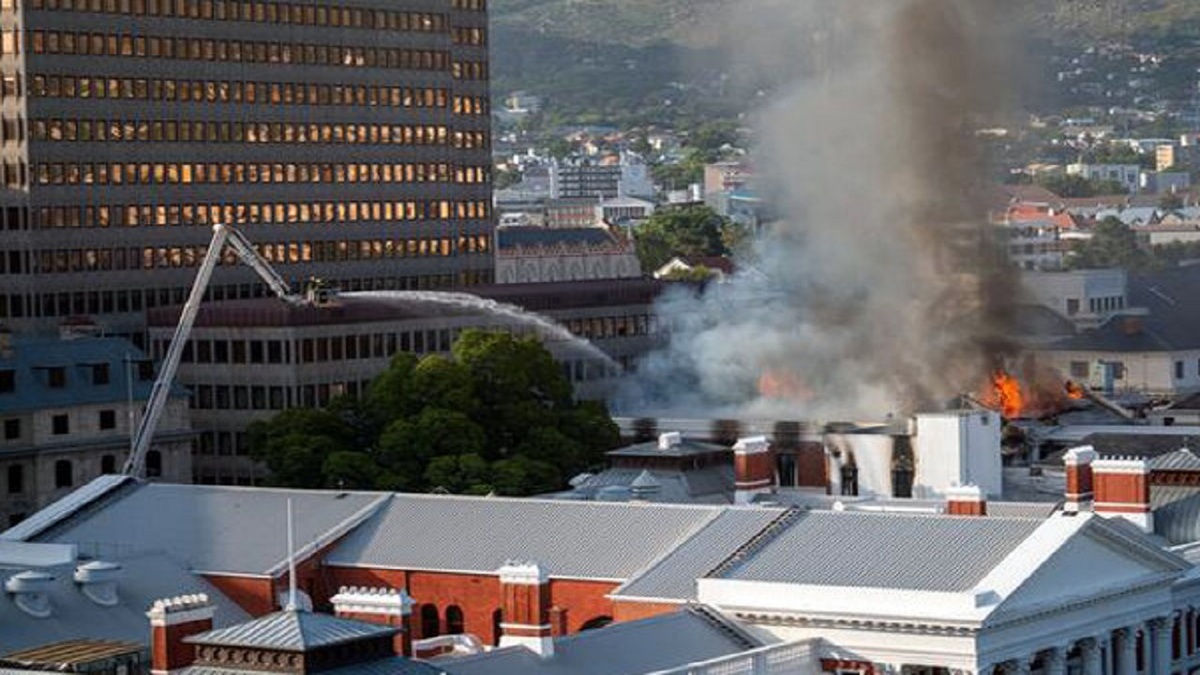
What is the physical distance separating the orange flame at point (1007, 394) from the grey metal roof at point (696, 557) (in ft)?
228

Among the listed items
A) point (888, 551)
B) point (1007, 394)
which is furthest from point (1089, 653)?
point (1007, 394)

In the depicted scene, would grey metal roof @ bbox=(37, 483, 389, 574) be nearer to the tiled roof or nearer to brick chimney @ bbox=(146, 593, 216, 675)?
brick chimney @ bbox=(146, 593, 216, 675)

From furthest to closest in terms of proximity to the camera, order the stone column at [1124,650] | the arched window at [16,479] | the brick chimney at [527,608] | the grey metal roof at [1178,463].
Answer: the arched window at [16,479], the grey metal roof at [1178,463], the stone column at [1124,650], the brick chimney at [527,608]

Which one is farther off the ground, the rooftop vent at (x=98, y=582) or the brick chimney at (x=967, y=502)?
the brick chimney at (x=967, y=502)

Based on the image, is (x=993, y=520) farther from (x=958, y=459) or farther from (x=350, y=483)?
(x=350, y=483)

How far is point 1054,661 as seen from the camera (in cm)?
11200

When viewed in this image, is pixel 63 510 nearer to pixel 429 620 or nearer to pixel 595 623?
pixel 429 620

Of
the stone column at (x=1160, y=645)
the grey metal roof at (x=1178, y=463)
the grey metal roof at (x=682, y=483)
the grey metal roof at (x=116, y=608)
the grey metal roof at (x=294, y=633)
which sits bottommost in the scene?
the stone column at (x=1160, y=645)

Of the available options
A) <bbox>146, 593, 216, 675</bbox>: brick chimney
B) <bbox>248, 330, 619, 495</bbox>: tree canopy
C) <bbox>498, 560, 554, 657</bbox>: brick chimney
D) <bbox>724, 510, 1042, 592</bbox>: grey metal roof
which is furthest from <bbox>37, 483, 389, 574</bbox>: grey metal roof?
<bbox>146, 593, 216, 675</bbox>: brick chimney

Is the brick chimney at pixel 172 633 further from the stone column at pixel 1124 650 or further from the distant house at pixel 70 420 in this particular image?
the distant house at pixel 70 420

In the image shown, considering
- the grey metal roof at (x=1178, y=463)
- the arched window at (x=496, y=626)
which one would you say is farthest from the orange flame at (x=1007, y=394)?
the arched window at (x=496, y=626)

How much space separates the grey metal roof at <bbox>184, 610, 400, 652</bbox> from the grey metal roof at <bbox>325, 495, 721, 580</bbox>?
31.3 m

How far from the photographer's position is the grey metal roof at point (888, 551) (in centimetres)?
10931

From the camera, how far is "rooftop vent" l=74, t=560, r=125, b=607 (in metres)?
120
